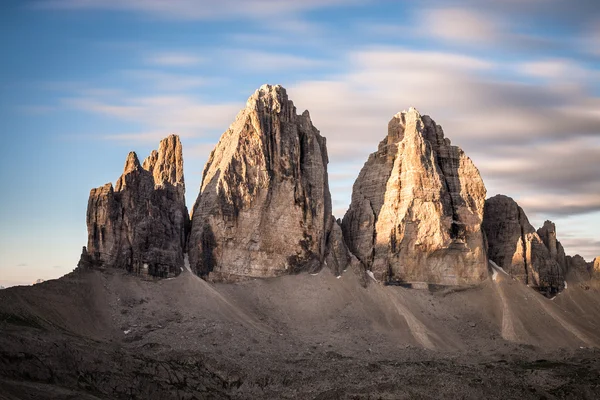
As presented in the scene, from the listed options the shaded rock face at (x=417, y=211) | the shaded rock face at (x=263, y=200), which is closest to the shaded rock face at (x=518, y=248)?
the shaded rock face at (x=417, y=211)

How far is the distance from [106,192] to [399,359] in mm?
43653

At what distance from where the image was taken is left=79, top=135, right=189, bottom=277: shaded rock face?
135750 mm

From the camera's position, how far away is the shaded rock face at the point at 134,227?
136 m

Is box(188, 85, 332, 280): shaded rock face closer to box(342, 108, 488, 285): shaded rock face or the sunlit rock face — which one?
box(342, 108, 488, 285): shaded rock face

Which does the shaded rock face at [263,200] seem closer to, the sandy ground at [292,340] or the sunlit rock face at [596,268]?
the sandy ground at [292,340]

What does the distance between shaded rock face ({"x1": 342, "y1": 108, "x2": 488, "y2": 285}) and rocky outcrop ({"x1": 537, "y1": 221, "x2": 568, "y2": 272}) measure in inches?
808

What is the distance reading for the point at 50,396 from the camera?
86.7 m

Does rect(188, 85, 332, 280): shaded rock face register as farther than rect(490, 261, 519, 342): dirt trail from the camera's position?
No

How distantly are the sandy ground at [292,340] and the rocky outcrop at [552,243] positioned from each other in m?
9.71

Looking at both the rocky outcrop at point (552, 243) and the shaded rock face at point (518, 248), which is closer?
the shaded rock face at point (518, 248)

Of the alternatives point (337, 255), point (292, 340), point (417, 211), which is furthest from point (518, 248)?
point (292, 340)

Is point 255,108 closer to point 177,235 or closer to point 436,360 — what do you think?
point 177,235

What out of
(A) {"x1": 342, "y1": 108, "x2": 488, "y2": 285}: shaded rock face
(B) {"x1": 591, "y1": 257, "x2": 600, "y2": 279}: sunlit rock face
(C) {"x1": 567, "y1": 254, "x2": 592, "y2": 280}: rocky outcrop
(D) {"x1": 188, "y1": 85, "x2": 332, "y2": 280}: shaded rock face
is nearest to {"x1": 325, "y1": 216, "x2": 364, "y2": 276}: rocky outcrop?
(D) {"x1": 188, "y1": 85, "x2": 332, "y2": 280}: shaded rock face

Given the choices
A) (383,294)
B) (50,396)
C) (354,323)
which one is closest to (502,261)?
(383,294)
